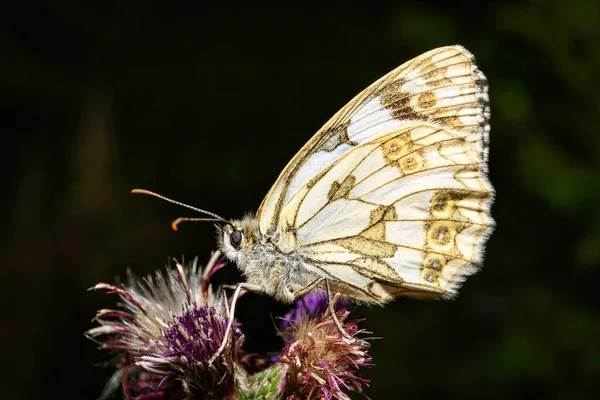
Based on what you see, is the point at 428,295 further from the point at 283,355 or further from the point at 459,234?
the point at 283,355

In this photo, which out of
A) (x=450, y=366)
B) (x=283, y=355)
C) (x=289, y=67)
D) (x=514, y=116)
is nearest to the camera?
(x=283, y=355)

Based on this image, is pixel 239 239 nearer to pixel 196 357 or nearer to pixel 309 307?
pixel 309 307

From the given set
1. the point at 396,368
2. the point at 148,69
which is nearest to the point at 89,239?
the point at 148,69

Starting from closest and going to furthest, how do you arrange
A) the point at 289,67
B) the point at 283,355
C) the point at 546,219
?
the point at 283,355 → the point at 546,219 → the point at 289,67

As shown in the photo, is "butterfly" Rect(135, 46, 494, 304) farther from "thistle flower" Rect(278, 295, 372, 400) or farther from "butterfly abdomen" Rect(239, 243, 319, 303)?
"thistle flower" Rect(278, 295, 372, 400)

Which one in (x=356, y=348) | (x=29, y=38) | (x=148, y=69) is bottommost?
(x=356, y=348)

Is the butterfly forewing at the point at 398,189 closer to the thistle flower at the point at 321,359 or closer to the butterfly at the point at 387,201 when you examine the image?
the butterfly at the point at 387,201

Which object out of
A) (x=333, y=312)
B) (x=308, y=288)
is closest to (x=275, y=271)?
(x=308, y=288)
